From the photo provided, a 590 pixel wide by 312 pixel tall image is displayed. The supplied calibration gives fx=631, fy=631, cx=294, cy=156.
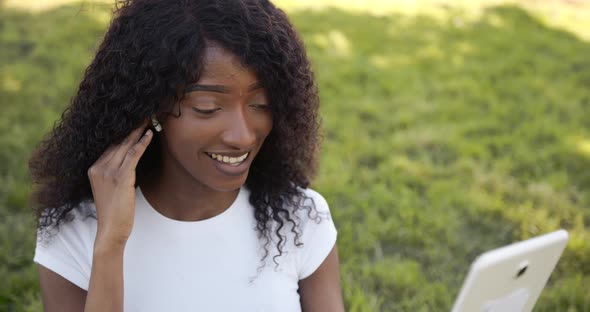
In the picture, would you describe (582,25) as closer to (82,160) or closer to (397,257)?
(397,257)

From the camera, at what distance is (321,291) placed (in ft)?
6.44

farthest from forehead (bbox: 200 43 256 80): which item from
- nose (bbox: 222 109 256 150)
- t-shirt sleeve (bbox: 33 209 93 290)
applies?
t-shirt sleeve (bbox: 33 209 93 290)

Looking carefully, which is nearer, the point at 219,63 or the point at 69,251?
→ the point at 219,63

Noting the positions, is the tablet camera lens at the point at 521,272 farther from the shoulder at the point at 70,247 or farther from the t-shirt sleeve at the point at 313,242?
the shoulder at the point at 70,247

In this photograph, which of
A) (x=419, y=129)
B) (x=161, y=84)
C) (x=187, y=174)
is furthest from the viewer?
(x=419, y=129)

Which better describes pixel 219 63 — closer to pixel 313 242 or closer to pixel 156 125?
pixel 156 125

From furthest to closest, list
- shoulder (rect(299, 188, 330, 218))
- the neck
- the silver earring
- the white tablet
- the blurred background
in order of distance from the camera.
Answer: the blurred background
shoulder (rect(299, 188, 330, 218))
the neck
the silver earring
the white tablet

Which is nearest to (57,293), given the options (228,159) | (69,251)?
(69,251)

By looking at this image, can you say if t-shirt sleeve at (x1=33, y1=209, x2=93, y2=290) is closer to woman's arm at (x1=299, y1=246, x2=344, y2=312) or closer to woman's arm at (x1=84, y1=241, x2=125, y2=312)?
woman's arm at (x1=84, y1=241, x2=125, y2=312)

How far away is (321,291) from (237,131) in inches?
24.0

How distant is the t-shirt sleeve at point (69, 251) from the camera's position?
173 cm

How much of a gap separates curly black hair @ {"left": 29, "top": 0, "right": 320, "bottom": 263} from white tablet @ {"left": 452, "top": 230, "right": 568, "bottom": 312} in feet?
2.25

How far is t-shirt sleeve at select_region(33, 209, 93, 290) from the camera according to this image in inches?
67.9

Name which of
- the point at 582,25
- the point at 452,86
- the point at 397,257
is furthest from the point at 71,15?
the point at 582,25
